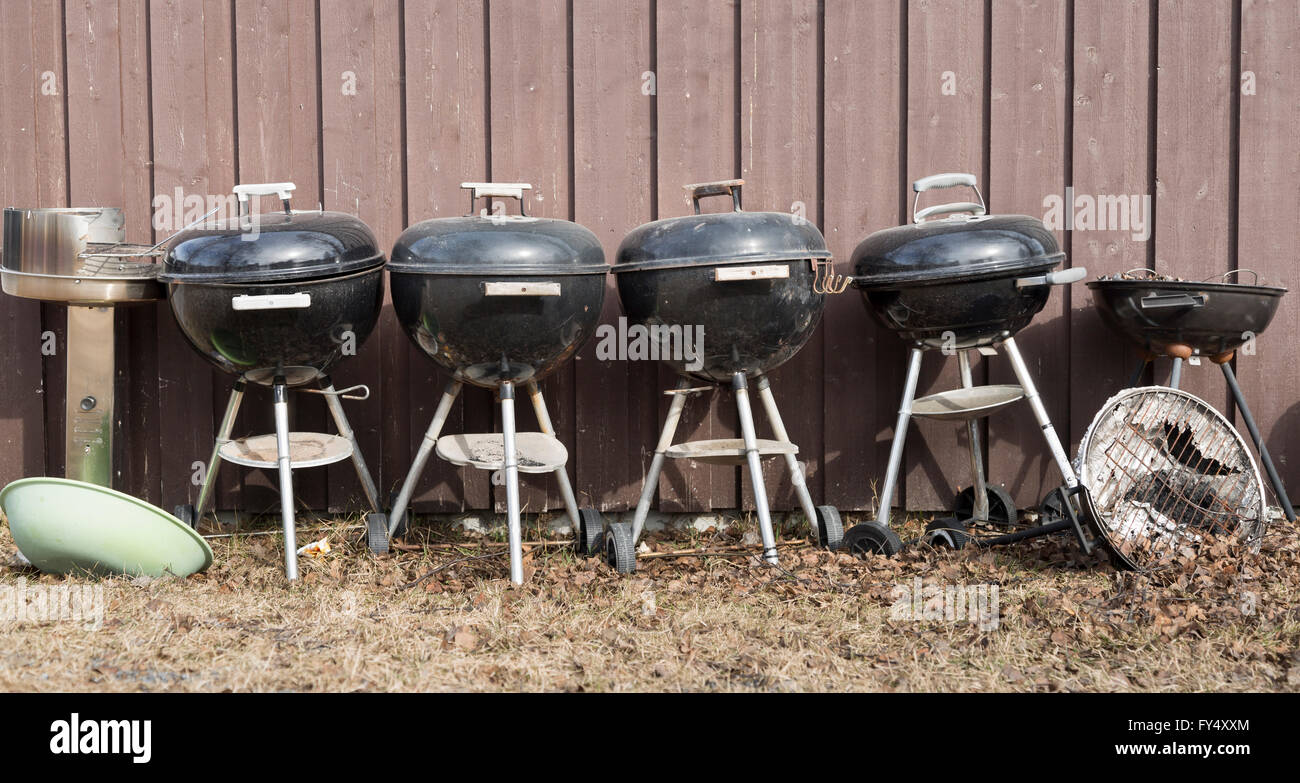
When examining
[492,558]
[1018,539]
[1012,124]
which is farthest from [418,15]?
[1018,539]

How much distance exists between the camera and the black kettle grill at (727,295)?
12.5ft

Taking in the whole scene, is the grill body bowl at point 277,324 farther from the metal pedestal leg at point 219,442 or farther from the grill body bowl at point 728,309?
the grill body bowl at point 728,309

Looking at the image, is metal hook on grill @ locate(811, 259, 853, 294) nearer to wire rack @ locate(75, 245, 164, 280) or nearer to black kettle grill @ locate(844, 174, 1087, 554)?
black kettle grill @ locate(844, 174, 1087, 554)

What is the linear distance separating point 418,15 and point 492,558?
7.90 ft

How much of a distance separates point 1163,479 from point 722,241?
1.90 m

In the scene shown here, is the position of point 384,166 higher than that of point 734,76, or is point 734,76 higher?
point 734,76

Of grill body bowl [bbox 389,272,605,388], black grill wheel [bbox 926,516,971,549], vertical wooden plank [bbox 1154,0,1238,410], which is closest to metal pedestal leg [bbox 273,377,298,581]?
grill body bowl [bbox 389,272,605,388]

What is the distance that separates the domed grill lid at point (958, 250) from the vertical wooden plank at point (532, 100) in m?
1.46

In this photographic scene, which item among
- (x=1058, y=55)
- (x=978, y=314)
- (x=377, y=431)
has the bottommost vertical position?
(x=377, y=431)

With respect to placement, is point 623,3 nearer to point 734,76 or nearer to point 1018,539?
point 734,76

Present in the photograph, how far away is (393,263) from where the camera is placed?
3.89 metres

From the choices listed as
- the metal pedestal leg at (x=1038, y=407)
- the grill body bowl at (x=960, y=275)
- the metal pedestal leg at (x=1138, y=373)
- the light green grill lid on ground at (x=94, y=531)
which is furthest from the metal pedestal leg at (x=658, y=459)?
the metal pedestal leg at (x=1138, y=373)

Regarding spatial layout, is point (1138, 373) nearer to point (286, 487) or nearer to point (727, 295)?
point (727, 295)

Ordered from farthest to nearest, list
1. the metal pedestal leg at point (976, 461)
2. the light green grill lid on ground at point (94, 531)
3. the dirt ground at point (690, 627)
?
the metal pedestal leg at point (976, 461) < the light green grill lid on ground at point (94, 531) < the dirt ground at point (690, 627)
